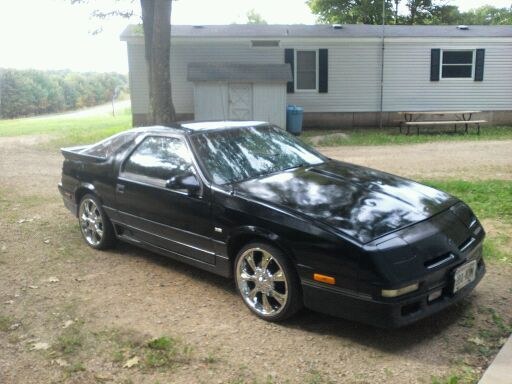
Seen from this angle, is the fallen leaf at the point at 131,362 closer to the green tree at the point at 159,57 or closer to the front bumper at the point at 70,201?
the front bumper at the point at 70,201

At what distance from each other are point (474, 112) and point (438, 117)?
4.78 ft

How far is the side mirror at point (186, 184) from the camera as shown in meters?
4.46

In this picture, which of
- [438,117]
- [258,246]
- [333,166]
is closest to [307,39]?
[438,117]

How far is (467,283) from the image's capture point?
3891 millimetres

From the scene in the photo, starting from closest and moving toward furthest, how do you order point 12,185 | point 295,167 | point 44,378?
1. point 44,378
2. point 295,167
3. point 12,185

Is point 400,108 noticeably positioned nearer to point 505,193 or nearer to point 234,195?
point 505,193

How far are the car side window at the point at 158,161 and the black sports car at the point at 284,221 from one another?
0.04ft

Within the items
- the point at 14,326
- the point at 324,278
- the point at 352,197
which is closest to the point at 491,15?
the point at 352,197

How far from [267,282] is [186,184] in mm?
1109

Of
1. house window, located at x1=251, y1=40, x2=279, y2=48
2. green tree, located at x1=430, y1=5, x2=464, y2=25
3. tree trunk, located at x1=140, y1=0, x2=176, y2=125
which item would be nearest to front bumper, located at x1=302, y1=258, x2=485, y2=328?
tree trunk, located at x1=140, y1=0, x2=176, y2=125

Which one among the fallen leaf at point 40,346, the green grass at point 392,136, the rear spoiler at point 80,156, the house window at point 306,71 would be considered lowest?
the green grass at point 392,136

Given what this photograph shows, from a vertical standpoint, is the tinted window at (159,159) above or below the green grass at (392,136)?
above

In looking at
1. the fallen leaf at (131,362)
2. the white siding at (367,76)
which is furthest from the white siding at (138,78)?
the fallen leaf at (131,362)

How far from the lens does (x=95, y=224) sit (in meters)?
5.88
